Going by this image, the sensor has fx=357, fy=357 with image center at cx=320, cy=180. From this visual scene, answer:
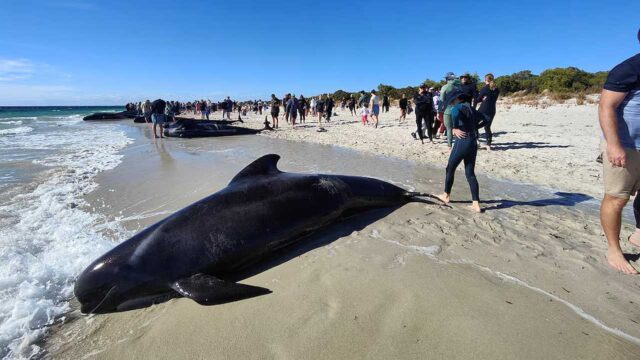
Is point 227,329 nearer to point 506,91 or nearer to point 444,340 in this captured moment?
point 444,340

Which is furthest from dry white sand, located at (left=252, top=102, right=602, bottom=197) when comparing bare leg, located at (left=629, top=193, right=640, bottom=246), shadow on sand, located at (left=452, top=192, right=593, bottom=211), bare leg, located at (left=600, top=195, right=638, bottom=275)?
bare leg, located at (left=600, top=195, right=638, bottom=275)

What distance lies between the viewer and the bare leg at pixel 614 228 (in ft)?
11.5

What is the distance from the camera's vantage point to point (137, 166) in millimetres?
10414

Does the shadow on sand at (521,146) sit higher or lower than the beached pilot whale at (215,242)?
higher

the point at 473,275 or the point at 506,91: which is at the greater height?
the point at 506,91

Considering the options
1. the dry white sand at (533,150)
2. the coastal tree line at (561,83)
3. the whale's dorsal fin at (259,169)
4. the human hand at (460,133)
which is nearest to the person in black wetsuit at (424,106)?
the dry white sand at (533,150)

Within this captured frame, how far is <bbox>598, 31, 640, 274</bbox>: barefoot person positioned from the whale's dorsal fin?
3.65m

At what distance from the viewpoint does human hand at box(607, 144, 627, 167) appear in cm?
330

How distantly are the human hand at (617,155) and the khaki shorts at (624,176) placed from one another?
81mm

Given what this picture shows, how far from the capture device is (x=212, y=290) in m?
3.21

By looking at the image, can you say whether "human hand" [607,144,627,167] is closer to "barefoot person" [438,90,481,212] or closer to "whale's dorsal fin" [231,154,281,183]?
"barefoot person" [438,90,481,212]

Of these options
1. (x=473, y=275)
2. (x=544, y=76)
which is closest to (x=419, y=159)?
(x=473, y=275)

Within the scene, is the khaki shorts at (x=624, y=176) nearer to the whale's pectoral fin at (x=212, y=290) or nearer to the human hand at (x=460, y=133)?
the human hand at (x=460, y=133)

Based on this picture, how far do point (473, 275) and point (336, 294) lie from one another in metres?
1.34
